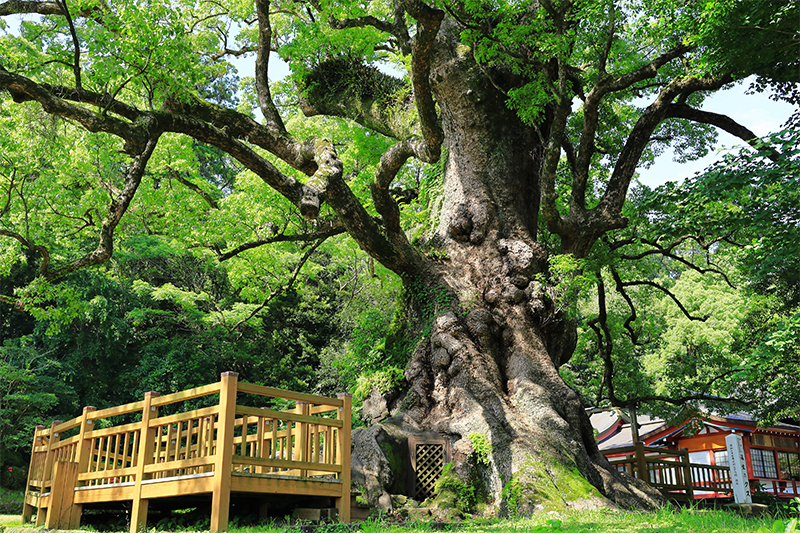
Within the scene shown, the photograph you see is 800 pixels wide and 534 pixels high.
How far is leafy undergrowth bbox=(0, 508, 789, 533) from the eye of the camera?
209 inches

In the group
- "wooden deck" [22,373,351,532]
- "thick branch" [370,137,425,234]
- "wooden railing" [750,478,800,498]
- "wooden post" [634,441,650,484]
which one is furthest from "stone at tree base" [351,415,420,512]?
"wooden railing" [750,478,800,498]

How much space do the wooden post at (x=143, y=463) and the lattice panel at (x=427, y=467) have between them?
12.8ft

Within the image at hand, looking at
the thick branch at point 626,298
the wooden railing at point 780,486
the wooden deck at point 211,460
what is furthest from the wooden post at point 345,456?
the wooden railing at point 780,486

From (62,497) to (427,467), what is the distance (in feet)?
15.3

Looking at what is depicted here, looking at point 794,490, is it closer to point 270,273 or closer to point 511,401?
point 511,401

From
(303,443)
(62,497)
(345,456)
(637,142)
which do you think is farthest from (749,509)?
(62,497)

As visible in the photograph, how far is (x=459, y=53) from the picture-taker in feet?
37.3

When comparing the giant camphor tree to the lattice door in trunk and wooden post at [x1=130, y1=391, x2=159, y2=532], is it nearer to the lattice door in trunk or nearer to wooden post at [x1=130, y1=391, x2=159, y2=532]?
the lattice door in trunk

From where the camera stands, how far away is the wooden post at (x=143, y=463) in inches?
228

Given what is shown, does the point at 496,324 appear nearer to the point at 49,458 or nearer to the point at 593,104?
the point at 593,104

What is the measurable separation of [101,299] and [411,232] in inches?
383

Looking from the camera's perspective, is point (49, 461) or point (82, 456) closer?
point (82, 456)

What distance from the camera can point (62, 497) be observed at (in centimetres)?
674

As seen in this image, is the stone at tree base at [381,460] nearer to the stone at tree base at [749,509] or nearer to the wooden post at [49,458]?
the wooden post at [49,458]
